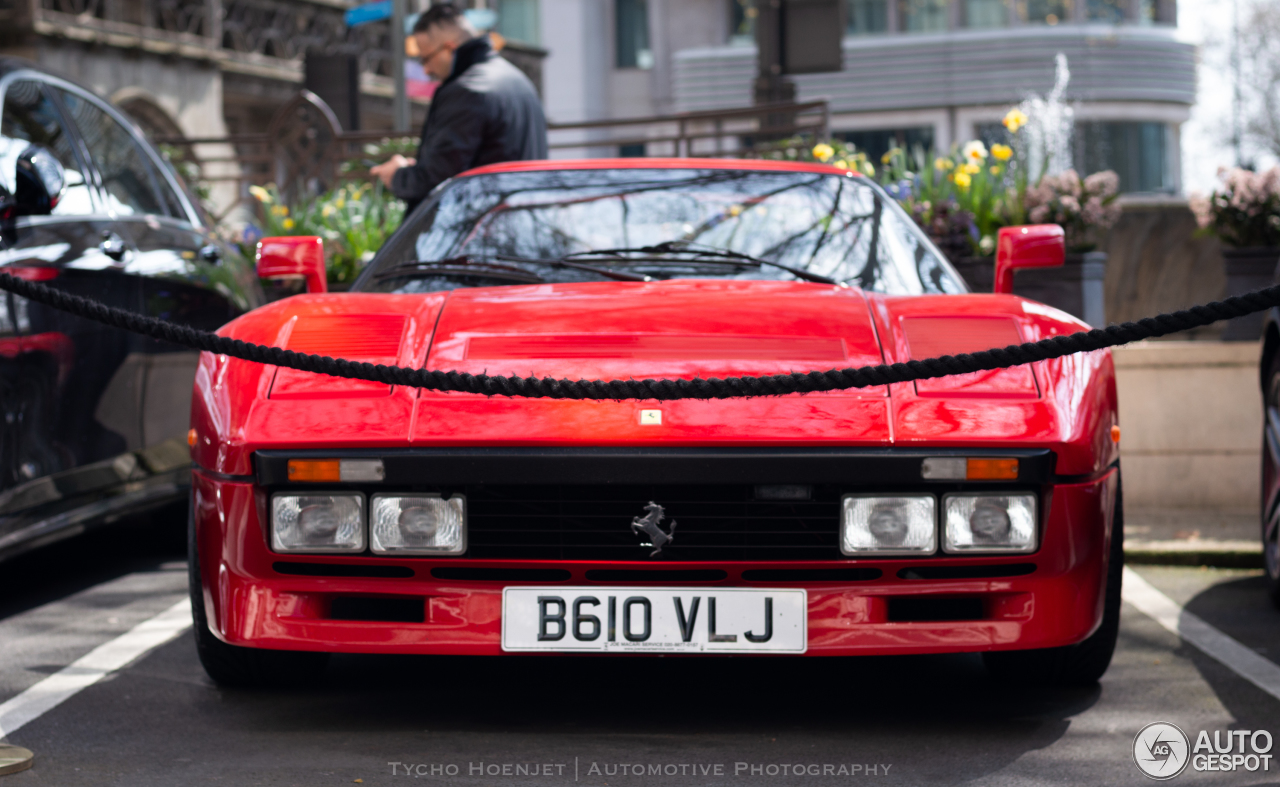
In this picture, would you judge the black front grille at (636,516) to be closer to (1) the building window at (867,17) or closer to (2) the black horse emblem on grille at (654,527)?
(2) the black horse emblem on grille at (654,527)

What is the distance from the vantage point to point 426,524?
3168mm

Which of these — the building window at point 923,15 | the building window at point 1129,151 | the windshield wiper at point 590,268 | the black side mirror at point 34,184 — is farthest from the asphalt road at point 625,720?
the building window at point 923,15

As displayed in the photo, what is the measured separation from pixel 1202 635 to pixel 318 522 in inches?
104

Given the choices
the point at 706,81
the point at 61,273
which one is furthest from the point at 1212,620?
the point at 706,81

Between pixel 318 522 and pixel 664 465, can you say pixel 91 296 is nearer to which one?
pixel 318 522

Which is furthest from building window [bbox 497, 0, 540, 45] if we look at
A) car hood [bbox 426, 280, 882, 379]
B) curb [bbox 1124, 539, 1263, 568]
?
car hood [bbox 426, 280, 882, 379]

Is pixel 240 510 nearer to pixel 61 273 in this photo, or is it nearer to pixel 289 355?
pixel 289 355

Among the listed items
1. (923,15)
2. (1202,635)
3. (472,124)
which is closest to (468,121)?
(472,124)

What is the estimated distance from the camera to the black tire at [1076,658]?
3.60m

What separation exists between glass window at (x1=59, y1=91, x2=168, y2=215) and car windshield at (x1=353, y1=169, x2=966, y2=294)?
1.56 m

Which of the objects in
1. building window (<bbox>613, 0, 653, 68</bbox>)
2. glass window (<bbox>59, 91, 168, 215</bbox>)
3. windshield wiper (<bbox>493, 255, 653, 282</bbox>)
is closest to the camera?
windshield wiper (<bbox>493, 255, 653, 282</bbox>)

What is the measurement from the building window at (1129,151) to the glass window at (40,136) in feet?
84.3

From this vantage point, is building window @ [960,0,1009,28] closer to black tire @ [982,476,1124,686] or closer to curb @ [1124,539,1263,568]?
curb @ [1124,539,1263,568]

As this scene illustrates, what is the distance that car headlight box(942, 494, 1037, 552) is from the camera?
3.17 m
